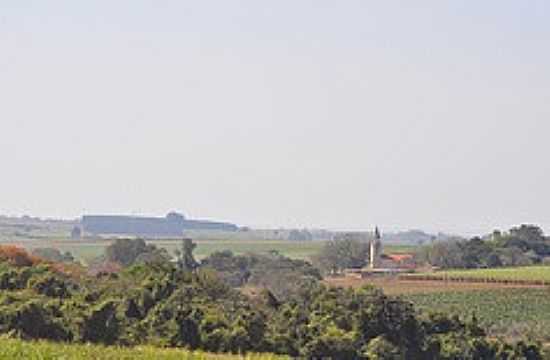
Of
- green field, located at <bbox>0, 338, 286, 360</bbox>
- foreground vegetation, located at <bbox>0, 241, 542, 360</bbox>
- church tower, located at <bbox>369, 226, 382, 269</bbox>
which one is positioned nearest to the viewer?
green field, located at <bbox>0, 338, 286, 360</bbox>

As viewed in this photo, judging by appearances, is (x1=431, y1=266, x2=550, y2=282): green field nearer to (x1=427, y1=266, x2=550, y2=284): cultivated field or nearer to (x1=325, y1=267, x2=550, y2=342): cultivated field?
(x1=427, y1=266, x2=550, y2=284): cultivated field


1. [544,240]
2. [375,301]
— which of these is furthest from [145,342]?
[544,240]

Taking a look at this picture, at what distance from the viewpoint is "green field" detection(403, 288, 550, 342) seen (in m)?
83.5

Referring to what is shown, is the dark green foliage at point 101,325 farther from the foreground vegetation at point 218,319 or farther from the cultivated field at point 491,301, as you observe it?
the cultivated field at point 491,301

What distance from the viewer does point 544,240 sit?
6486 inches

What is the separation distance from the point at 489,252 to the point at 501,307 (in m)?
50.5

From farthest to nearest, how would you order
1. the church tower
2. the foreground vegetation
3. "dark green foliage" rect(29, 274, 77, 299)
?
the church tower
"dark green foliage" rect(29, 274, 77, 299)
the foreground vegetation

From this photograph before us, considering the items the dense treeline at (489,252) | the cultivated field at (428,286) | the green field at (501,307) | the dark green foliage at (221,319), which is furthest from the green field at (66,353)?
the dense treeline at (489,252)

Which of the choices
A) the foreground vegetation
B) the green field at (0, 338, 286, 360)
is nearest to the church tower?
the foreground vegetation

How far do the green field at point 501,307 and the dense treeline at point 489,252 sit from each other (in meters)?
39.7

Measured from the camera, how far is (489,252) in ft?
474

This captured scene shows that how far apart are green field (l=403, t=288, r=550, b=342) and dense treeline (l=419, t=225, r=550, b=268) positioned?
130ft

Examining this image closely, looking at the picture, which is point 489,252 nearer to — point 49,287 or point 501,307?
point 501,307

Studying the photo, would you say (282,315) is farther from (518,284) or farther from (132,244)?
(132,244)
